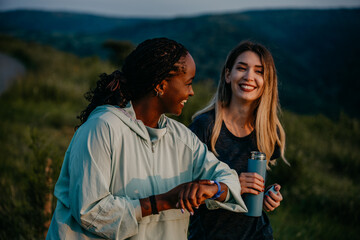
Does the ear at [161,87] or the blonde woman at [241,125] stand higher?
the ear at [161,87]

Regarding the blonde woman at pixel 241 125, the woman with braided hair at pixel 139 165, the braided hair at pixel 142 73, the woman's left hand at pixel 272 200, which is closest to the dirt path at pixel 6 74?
the blonde woman at pixel 241 125

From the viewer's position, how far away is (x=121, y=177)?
1726 mm

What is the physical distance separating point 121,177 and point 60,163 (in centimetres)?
183

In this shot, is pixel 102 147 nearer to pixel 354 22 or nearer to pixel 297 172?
pixel 297 172

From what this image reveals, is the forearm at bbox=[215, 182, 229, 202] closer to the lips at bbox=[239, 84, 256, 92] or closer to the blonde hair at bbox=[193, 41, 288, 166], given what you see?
the blonde hair at bbox=[193, 41, 288, 166]

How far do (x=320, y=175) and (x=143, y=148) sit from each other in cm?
638

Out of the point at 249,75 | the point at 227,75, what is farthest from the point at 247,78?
the point at 227,75

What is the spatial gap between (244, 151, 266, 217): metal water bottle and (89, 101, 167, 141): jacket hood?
0.63 metres

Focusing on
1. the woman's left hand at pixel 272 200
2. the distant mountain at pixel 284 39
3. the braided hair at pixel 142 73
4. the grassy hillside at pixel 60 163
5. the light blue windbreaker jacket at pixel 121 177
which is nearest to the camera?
the light blue windbreaker jacket at pixel 121 177

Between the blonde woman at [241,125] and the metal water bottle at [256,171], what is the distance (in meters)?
0.20

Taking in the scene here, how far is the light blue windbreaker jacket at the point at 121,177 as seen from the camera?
1595 millimetres

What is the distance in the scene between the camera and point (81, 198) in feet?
5.14

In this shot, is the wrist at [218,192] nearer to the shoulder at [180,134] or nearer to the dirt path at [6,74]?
the shoulder at [180,134]

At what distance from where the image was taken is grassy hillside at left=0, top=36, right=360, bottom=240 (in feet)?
10.9
